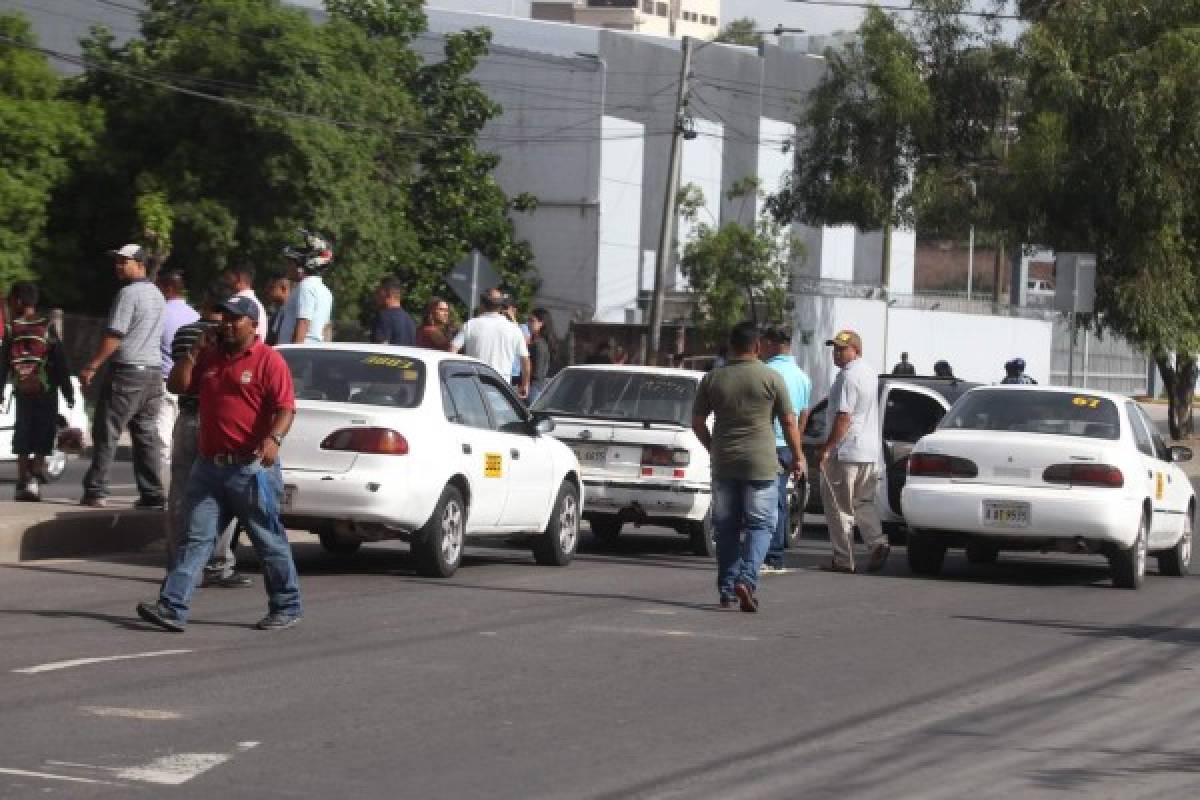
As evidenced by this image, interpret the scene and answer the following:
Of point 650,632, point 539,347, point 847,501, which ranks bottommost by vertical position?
point 650,632

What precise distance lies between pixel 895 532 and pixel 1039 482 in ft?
11.8

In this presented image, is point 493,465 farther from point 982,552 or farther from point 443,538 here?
point 982,552

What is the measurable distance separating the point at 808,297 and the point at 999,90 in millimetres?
5684

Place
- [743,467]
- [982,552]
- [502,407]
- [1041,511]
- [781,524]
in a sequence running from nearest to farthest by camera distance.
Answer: [743,467] < [502,407] < [1041,511] < [781,524] < [982,552]

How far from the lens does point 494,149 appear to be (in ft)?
184

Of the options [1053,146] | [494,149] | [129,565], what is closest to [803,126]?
[1053,146]

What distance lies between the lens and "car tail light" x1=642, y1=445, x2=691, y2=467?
17.7 m

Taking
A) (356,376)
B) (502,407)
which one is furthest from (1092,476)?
(356,376)

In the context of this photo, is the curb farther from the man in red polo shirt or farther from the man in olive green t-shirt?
the man in olive green t-shirt

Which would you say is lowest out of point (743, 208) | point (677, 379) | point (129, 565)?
point (129, 565)

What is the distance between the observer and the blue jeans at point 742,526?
13.7 meters

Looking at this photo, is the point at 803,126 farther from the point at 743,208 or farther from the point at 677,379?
the point at 677,379

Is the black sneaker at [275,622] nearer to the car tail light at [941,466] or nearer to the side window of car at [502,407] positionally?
the side window of car at [502,407]

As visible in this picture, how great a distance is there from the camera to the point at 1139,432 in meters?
17.5
